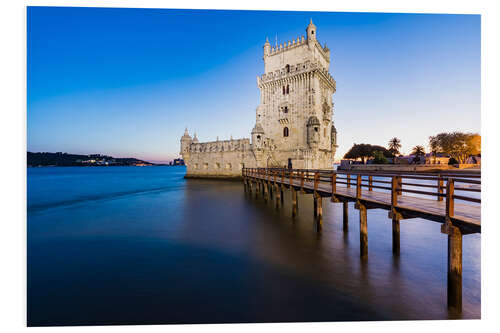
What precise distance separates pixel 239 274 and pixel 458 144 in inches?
2099

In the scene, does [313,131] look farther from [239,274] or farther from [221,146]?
[239,274]

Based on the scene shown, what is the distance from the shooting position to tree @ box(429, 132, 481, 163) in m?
41.2

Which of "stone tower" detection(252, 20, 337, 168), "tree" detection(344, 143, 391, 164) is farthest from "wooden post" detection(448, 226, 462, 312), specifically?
"tree" detection(344, 143, 391, 164)

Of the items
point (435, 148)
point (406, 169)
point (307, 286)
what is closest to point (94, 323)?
point (307, 286)

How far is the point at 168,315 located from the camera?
4945mm

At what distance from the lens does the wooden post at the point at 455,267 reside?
4.60 meters

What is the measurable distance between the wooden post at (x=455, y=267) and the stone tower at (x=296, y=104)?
23313 millimetres

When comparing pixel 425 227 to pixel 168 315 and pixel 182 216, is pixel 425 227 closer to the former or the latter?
pixel 168 315

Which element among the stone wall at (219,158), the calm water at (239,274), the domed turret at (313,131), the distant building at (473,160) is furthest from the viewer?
the distant building at (473,160)

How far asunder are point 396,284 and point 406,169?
51.2 m

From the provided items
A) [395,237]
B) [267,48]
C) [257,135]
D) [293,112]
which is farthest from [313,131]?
[395,237]

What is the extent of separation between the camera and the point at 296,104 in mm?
29453

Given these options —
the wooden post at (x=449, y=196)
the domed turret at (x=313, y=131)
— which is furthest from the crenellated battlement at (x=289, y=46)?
the wooden post at (x=449, y=196)

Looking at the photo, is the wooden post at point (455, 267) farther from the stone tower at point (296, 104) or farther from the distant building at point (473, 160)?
the distant building at point (473, 160)
